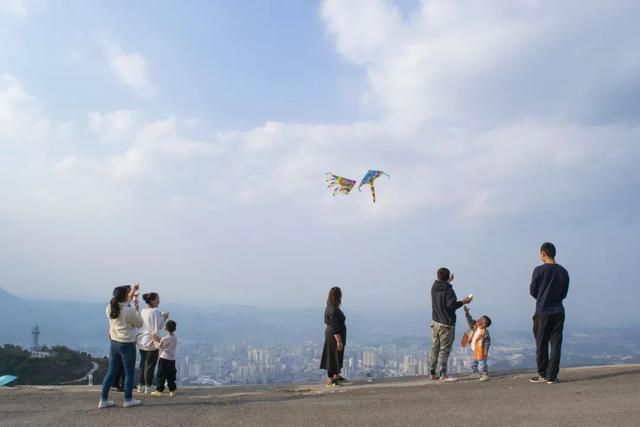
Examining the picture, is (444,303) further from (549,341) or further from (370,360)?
(370,360)

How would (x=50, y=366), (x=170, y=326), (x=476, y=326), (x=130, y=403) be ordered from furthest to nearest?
(x=50, y=366) → (x=476, y=326) → (x=170, y=326) → (x=130, y=403)

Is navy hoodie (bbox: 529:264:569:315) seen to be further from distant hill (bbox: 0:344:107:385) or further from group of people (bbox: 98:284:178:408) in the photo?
distant hill (bbox: 0:344:107:385)

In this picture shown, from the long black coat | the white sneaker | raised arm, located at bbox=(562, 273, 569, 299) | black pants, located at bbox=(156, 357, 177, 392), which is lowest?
the white sneaker

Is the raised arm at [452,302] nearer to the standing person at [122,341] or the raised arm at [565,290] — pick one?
the raised arm at [565,290]

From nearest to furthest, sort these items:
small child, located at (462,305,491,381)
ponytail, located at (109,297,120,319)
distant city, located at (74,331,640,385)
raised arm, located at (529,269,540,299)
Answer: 1. ponytail, located at (109,297,120,319)
2. raised arm, located at (529,269,540,299)
3. small child, located at (462,305,491,381)
4. distant city, located at (74,331,640,385)

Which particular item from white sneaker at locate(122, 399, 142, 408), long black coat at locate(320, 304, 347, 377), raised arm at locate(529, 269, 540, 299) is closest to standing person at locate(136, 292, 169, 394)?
white sneaker at locate(122, 399, 142, 408)

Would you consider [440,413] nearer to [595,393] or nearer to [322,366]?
[595,393]

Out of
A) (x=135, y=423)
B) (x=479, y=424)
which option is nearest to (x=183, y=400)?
(x=135, y=423)

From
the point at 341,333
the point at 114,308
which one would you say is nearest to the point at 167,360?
the point at 114,308
